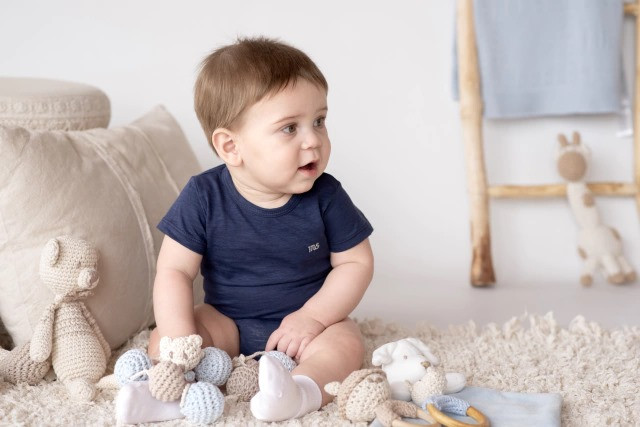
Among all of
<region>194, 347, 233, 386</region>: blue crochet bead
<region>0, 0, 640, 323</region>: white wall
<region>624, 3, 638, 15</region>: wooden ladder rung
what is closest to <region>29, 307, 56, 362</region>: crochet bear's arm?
<region>194, 347, 233, 386</region>: blue crochet bead

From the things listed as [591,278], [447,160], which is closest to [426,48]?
[447,160]

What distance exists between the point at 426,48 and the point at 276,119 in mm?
1077

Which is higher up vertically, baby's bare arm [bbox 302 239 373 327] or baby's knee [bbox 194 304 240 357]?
baby's bare arm [bbox 302 239 373 327]

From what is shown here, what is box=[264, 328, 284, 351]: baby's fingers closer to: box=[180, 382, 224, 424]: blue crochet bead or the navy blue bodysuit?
the navy blue bodysuit

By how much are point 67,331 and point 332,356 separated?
1.37 feet

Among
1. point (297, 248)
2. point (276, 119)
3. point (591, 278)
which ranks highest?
point (276, 119)

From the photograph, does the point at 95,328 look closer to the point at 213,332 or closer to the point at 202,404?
the point at 213,332

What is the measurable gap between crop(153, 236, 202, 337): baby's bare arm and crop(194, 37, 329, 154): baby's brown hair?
0.70 feet

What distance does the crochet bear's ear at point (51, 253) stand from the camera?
1347 millimetres

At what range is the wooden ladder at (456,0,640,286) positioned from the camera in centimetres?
215

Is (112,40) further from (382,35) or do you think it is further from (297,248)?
(297,248)

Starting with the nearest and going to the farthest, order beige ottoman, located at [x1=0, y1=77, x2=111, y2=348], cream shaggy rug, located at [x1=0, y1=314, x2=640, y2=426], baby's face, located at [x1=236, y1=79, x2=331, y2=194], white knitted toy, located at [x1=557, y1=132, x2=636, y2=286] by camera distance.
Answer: cream shaggy rug, located at [x1=0, y1=314, x2=640, y2=426] → baby's face, located at [x1=236, y1=79, x2=331, y2=194] → beige ottoman, located at [x1=0, y1=77, x2=111, y2=348] → white knitted toy, located at [x1=557, y1=132, x2=636, y2=286]

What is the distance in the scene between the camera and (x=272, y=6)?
225 cm

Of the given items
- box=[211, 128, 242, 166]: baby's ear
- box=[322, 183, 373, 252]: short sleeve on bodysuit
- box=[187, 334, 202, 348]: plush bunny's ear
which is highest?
box=[211, 128, 242, 166]: baby's ear
